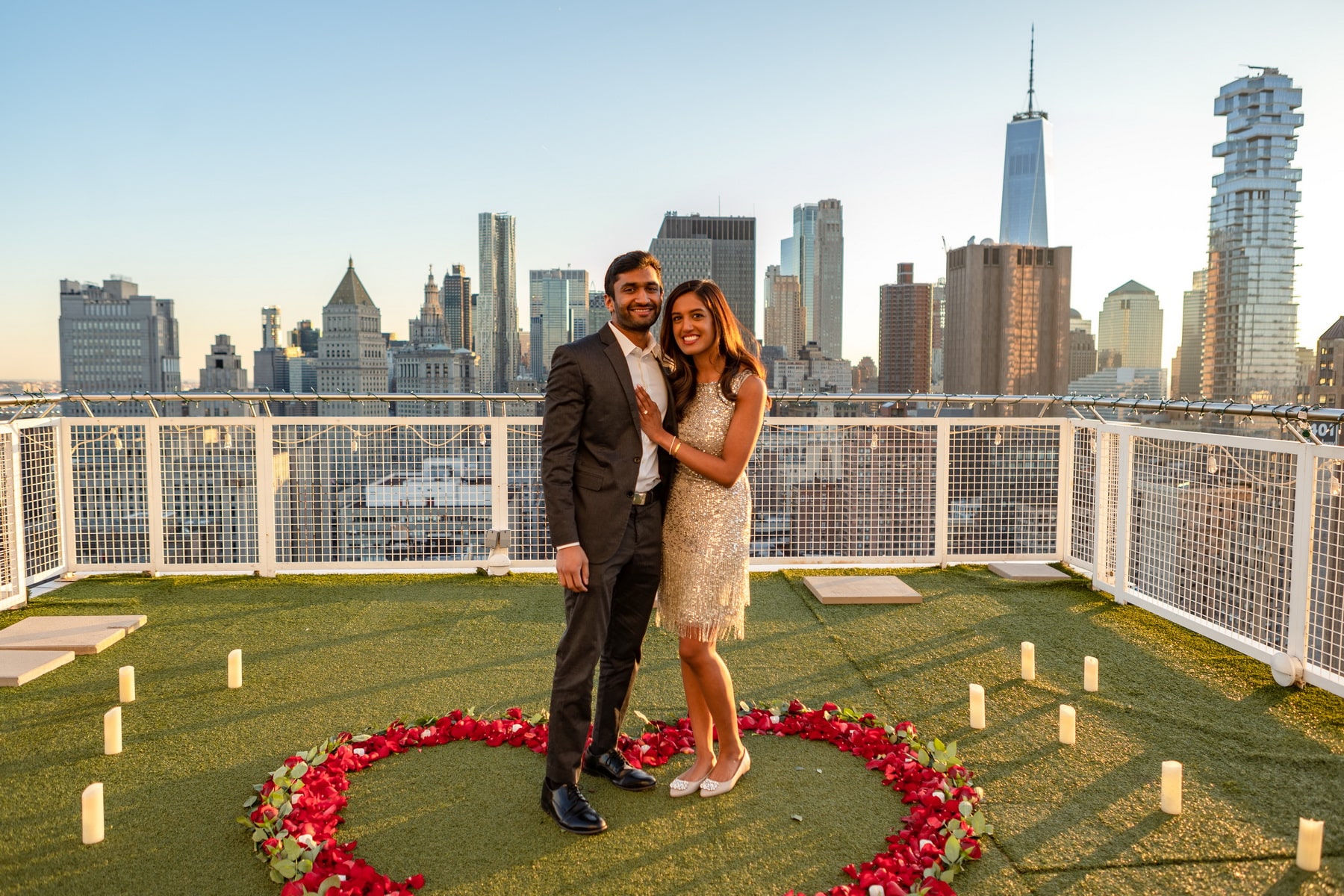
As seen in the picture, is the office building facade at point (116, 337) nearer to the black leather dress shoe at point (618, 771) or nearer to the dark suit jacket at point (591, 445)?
the black leather dress shoe at point (618, 771)

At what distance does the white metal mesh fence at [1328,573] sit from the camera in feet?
14.8

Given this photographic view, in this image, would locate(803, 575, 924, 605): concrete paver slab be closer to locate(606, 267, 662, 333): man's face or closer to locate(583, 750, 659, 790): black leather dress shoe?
locate(583, 750, 659, 790): black leather dress shoe

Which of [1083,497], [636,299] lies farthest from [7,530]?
[1083,497]

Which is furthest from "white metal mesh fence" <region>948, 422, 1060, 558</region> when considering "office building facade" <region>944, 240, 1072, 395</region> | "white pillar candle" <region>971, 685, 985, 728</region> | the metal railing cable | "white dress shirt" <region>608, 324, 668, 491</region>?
"office building facade" <region>944, 240, 1072, 395</region>

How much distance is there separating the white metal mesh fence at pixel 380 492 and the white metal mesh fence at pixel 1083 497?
5.21 m

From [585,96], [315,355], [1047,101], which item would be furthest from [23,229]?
[1047,101]

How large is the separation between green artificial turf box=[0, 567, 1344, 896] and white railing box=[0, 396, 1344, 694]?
1116mm

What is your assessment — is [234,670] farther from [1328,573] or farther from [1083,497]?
[1083,497]

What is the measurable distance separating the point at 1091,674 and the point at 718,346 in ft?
9.69

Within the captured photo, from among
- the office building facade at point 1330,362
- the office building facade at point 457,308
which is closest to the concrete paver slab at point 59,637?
the office building facade at point 1330,362

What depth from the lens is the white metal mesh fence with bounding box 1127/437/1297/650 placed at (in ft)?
16.1

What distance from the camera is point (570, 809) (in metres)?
3.09

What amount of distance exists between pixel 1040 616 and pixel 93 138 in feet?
86.8

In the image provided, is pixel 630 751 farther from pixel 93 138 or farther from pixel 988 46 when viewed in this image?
pixel 93 138
